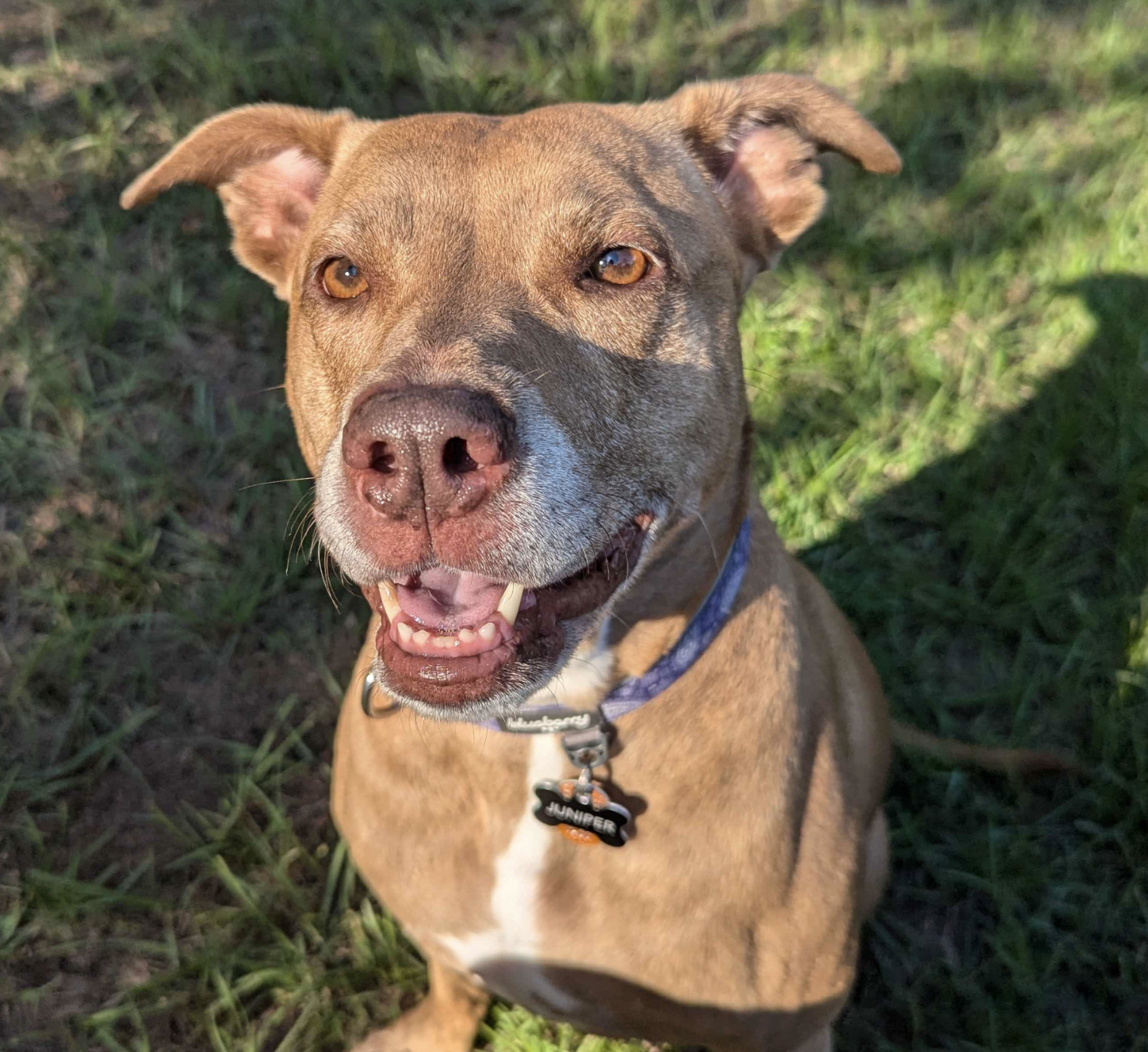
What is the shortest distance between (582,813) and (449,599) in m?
0.58

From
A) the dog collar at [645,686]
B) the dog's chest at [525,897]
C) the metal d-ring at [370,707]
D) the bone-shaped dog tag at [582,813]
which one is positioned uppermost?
the dog collar at [645,686]

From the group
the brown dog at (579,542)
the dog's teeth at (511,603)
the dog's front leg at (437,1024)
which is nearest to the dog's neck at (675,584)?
the brown dog at (579,542)

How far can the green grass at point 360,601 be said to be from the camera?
3.37 metres

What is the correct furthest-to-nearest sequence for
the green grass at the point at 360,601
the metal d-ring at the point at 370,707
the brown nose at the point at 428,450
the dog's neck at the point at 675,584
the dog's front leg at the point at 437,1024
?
1. the green grass at the point at 360,601
2. the dog's front leg at the point at 437,1024
3. the metal d-ring at the point at 370,707
4. the dog's neck at the point at 675,584
5. the brown nose at the point at 428,450

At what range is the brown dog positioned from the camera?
1971 millimetres

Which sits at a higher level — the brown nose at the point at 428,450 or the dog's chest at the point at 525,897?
the brown nose at the point at 428,450

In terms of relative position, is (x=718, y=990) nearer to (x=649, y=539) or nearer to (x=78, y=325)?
(x=649, y=539)

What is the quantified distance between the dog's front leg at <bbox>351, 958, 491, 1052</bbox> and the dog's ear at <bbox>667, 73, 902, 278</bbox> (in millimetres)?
2170

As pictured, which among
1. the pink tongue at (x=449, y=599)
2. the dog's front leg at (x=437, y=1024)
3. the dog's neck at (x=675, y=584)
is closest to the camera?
the pink tongue at (x=449, y=599)

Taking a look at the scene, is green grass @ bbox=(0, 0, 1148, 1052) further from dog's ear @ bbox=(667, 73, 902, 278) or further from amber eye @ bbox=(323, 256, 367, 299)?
amber eye @ bbox=(323, 256, 367, 299)

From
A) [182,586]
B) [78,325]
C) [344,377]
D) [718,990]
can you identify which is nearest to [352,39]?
[78,325]

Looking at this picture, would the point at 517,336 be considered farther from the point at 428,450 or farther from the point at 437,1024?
the point at 437,1024

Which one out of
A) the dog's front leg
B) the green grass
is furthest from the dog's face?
the green grass

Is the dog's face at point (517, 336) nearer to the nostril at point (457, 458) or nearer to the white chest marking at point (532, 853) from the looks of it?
the nostril at point (457, 458)
